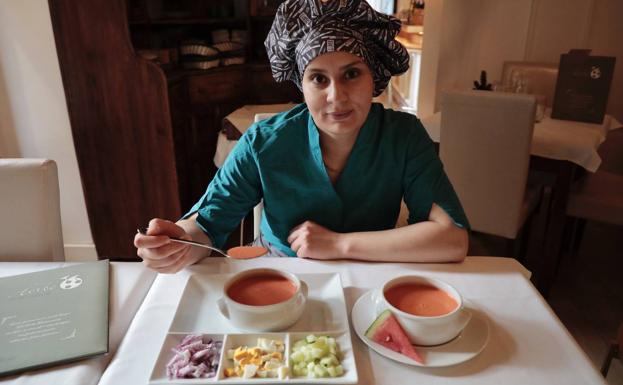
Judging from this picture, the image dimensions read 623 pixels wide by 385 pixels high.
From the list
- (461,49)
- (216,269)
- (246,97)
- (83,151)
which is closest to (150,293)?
(216,269)

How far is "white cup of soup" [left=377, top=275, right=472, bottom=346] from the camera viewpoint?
69 cm

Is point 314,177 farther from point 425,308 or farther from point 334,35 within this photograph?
point 425,308

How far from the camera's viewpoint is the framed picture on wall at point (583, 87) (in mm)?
2205

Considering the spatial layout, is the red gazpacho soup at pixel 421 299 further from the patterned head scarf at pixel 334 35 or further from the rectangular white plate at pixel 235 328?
the patterned head scarf at pixel 334 35

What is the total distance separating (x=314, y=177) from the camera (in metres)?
1.12

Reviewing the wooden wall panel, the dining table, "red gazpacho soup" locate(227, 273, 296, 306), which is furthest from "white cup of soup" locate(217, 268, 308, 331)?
the dining table

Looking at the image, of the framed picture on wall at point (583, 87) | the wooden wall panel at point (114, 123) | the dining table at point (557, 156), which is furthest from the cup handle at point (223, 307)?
the framed picture on wall at point (583, 87)

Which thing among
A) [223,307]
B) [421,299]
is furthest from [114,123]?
[421,299]

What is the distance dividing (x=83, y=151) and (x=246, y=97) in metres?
1.01

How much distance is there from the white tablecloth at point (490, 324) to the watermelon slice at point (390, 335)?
0.07 feet

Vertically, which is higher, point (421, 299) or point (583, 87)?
point (583, 87)

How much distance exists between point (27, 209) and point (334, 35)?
2.75 ft

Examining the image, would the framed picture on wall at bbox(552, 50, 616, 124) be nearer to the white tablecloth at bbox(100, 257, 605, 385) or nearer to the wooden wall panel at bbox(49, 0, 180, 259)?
the white tablecloth at bbox(100, 257, 605, 385)

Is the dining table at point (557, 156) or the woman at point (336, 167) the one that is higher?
the woman at point (336, 167)
